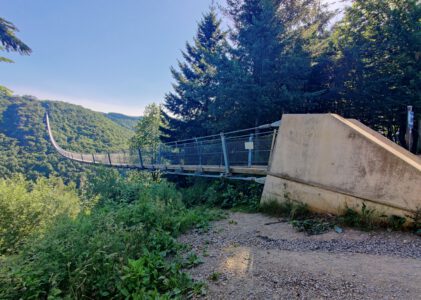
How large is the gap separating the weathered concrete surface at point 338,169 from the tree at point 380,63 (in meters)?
4.15

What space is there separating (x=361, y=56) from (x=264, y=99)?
12.3ft

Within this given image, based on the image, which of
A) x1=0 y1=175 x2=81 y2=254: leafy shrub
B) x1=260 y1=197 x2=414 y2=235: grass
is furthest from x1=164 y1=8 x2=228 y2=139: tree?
x1=260 y1=197 x2=414 y2=235: grass

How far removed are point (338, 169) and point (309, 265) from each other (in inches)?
72.7

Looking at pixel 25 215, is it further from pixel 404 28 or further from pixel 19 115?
pixel 19 115

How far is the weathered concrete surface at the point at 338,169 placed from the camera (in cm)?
304

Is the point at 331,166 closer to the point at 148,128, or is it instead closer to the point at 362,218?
the point at 362,218

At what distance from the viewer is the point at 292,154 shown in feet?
14.3

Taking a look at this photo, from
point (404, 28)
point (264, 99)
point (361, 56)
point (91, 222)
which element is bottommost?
point (91, 222)

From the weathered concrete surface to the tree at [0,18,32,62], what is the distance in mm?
10564

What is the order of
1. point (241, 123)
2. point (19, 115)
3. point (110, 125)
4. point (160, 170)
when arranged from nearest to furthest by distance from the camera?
1. point (241, 123)
2. point (160, 170)
3. point (19, 115)
4. point (110, 125)

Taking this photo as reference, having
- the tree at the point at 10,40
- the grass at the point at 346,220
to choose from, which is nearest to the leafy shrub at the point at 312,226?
the grass at the point at 346,220

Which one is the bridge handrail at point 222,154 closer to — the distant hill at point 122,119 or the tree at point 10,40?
the tree at point 10,40

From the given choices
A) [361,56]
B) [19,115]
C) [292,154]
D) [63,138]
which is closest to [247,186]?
[292,154]

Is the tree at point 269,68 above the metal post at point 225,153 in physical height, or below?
above
